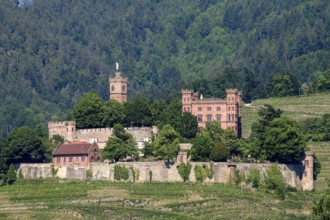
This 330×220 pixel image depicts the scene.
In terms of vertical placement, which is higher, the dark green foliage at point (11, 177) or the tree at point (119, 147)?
the tree at point (119, 147)

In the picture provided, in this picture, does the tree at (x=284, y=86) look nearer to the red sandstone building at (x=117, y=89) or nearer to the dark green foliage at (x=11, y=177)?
the red sandstone building at (x=117, y=89)

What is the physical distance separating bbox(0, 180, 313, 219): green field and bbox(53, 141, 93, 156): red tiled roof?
162 inches

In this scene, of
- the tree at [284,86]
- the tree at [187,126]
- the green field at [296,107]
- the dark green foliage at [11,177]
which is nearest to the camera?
the dark green foliage at [11,177]

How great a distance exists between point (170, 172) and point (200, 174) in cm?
276

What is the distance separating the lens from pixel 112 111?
125438mm

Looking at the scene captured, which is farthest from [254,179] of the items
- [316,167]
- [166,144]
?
[166,144]

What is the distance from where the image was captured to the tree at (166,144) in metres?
116

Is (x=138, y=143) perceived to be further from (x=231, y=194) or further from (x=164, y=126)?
(x=231, y=194)

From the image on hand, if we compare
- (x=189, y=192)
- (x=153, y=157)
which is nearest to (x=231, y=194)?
(x=189, y=192)

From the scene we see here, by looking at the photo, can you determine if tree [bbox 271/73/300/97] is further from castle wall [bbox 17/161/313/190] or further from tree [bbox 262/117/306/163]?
castle wall [bbox 17/161/313/190]

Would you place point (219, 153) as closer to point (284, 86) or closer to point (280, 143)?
point (280, 143)

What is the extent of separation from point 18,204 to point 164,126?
687 inches

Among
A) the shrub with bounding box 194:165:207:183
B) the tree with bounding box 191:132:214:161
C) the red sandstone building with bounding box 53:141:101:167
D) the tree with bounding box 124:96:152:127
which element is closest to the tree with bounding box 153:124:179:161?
the tree with bounding box 191:132:214:161

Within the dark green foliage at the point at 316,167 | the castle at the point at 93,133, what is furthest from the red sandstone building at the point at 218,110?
the dark green foliage at the point at 316,167
